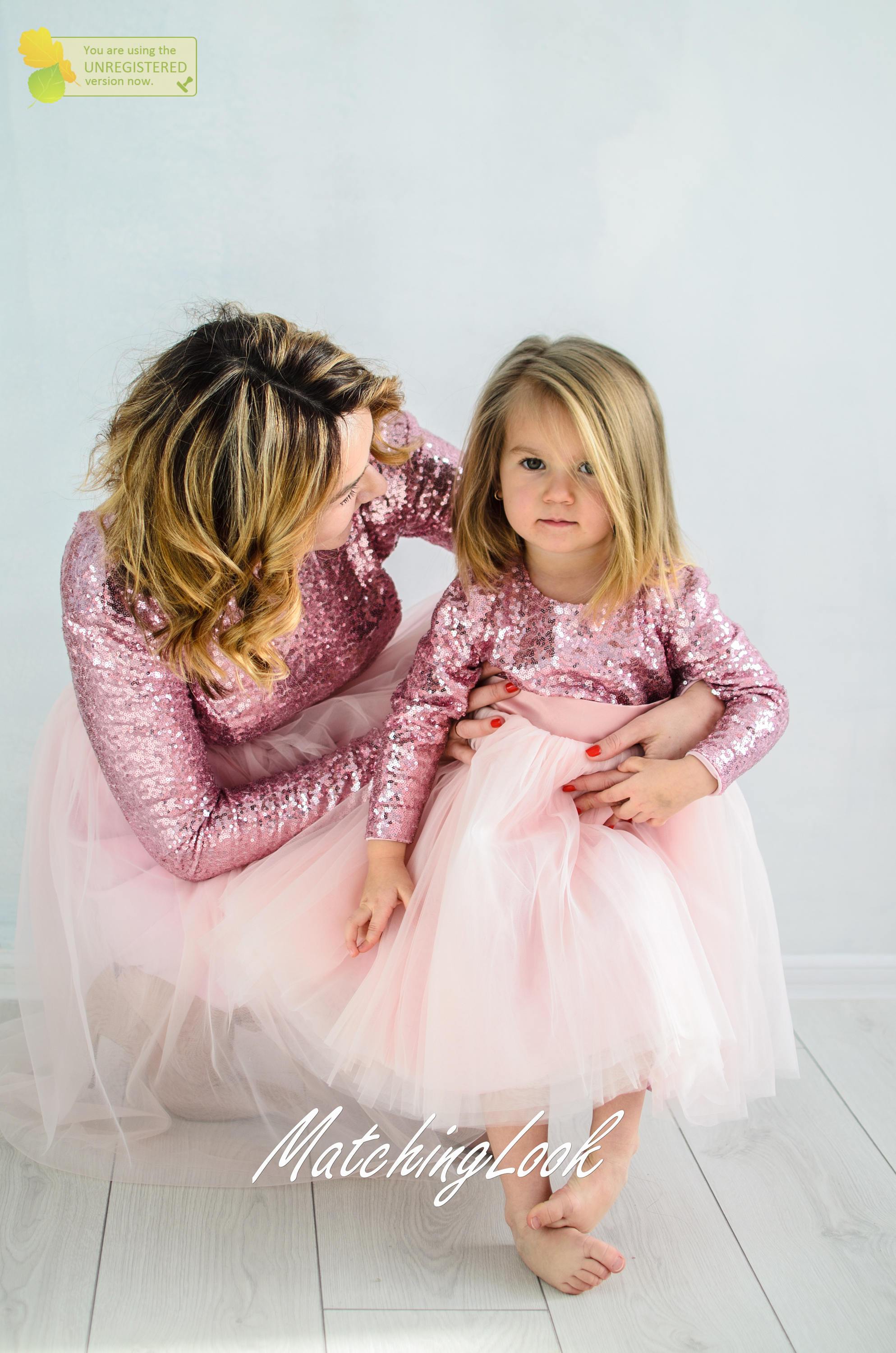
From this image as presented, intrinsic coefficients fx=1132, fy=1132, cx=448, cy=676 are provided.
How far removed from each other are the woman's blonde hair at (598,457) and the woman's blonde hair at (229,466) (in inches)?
6.1

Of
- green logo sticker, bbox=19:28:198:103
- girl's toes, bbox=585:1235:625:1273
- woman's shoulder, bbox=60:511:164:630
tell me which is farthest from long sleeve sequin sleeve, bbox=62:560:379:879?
green logo sticker, bbox=19:28:198:103

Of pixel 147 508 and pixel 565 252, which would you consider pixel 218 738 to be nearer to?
pixel 147 508

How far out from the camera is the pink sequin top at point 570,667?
129 centimetres

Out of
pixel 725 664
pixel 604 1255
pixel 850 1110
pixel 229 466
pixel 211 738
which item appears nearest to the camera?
pixel 229 466

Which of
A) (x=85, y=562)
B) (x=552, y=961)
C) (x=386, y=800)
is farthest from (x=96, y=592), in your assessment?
(x=552, y=961)

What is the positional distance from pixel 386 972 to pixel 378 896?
0.09m

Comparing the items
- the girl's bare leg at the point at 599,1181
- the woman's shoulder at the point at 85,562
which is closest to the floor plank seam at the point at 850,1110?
the girl's bare leg at the point at 599,1181

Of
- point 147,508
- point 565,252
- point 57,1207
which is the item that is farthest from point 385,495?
point 57,1207

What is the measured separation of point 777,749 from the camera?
1.85 metres

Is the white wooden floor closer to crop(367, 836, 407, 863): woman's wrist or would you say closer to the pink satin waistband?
crop(367, 836, 407, 863): woman's wrist

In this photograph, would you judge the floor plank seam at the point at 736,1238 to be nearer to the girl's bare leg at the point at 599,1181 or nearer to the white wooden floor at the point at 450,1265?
the white wooden floor at the point at 450,1265

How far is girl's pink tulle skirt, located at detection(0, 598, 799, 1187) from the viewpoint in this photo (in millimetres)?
1124

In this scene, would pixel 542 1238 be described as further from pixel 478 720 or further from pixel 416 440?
pixel 416 440

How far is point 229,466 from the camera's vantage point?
1.09 metres
